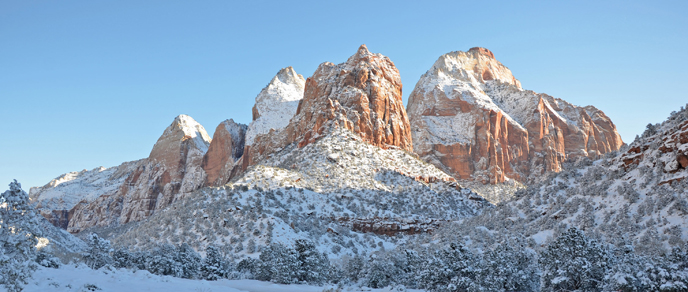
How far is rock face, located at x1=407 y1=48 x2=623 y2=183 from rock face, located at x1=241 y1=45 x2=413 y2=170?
26106 millimetres

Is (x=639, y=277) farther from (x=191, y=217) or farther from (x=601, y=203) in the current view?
(x=191, y=217)

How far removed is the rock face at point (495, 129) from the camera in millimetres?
139750

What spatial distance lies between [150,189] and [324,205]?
337 feet

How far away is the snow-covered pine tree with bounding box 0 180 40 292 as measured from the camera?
20.6 metres

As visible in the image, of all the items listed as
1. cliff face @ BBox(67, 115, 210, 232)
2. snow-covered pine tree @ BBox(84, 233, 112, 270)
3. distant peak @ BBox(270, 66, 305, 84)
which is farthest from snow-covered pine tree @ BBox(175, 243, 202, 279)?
distant peak @ BBox(270, 66, 305, 84)

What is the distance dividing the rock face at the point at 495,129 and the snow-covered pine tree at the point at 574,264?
104 m

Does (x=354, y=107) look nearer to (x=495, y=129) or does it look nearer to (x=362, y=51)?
(x=362, y=51)

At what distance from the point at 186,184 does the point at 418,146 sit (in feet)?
245

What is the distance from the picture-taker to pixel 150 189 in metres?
162

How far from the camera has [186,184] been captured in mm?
157875

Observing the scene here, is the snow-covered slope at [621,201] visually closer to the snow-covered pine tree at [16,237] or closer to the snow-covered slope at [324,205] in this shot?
the snow-covered slope at [324,205]

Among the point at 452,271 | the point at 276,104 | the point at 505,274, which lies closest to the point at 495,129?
the point at 276,104

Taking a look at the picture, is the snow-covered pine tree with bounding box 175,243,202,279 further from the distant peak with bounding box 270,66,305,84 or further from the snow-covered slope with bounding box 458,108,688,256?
the distant peak with bounding box 270,66,305,84

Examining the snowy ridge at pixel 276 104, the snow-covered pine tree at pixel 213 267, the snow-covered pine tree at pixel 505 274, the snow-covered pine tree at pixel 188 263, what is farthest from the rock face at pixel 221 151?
the snow-covered pine tree at pixel 505 274
